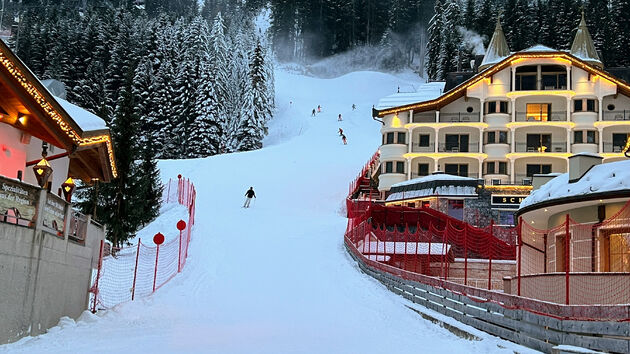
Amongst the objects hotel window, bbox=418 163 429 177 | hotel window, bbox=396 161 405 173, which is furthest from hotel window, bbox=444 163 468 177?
hotel window, bbox=396 161 405 173

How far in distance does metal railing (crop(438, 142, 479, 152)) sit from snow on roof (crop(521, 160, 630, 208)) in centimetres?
3223

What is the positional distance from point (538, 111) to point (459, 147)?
685 cm

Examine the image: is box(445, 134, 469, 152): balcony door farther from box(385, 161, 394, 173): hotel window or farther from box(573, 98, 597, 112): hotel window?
box(573, 98, 597, 112): hotel window

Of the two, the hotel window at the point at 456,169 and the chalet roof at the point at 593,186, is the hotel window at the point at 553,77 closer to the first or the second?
the hotel window at the point at 456,169

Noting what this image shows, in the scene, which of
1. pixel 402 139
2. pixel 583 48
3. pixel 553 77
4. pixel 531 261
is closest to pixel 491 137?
pixel 553 77

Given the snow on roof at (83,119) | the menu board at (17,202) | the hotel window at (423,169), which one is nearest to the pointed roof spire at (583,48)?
the hotel window at (423,169)

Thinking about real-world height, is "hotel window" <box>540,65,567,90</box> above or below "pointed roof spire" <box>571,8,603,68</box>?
below

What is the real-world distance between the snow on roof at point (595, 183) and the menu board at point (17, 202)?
42.0ft

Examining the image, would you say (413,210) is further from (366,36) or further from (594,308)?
(366,36)

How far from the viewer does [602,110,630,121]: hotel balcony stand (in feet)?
155

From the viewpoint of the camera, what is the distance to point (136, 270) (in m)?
20.8

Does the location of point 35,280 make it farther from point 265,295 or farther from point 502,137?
point 502,137

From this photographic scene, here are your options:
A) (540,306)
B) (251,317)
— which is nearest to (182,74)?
(251,317)

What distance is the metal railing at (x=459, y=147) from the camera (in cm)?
4998
